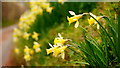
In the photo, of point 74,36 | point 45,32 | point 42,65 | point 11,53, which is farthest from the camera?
point 11,53

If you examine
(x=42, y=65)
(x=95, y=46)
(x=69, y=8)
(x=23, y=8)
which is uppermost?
(x=23, y=8)

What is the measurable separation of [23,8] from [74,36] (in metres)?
12.0

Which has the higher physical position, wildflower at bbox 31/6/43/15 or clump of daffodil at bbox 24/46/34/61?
wildflower at bbox 31/6/43/15

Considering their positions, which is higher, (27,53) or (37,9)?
(37,9)

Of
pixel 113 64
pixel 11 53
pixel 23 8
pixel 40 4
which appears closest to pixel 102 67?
pixel 113 64

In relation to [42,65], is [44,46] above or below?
above

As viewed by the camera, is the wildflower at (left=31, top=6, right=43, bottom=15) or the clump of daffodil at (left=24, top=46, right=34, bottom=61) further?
the wildflower at (left=31, top=6, right=43, bottom=15)

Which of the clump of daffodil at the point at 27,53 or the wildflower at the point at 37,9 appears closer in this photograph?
the clump of daffodil at the point at 27,53

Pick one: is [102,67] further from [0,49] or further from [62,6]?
[0,49]

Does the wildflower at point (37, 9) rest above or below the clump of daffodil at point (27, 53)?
above

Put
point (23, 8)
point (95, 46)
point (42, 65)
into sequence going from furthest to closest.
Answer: point (23, 8)
point (42, 65)
point (95, 46)

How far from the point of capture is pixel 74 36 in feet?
11.3

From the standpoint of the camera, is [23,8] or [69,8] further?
[23,8]

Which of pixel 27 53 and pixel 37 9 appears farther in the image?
pixel 37 9
